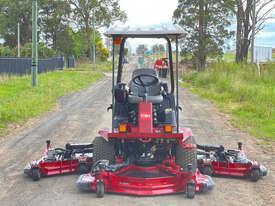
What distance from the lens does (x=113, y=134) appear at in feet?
25.8

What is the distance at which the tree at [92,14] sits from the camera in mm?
→ 62875

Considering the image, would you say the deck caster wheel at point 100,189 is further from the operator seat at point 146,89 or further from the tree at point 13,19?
the tree at point 13,19

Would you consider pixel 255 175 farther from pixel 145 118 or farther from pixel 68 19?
pixel 68 19

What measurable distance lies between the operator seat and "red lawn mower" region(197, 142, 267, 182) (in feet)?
4.41

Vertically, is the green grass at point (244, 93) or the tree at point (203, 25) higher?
the tree at point (203, 25)

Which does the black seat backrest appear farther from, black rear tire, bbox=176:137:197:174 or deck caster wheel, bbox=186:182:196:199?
deck caster wheel, bbox=186:182:196:199

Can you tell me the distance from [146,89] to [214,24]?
102 ft

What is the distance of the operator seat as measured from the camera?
26.6ft

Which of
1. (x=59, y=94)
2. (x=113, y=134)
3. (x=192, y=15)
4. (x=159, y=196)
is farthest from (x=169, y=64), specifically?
(x=192, y=15)

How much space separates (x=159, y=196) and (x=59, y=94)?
16.8 meters

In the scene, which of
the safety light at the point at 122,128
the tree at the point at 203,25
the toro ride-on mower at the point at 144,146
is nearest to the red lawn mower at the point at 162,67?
the toro ride-on mower at the point at 144,146

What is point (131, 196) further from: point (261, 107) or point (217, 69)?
point (217, 69)

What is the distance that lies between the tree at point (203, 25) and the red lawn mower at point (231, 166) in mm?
29568

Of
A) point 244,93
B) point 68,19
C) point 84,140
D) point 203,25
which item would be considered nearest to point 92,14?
point 68,19
